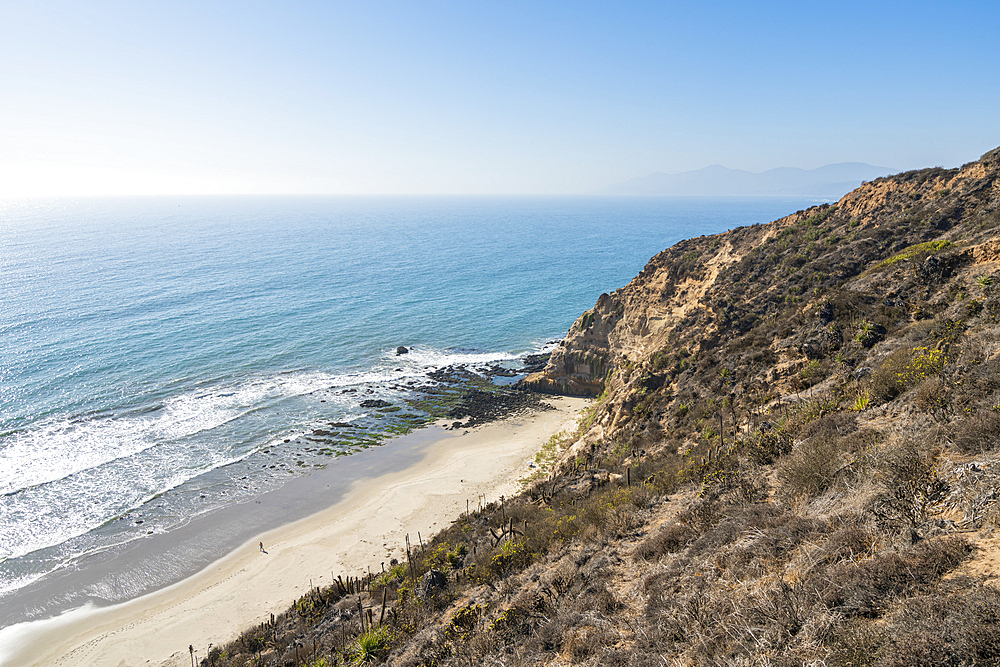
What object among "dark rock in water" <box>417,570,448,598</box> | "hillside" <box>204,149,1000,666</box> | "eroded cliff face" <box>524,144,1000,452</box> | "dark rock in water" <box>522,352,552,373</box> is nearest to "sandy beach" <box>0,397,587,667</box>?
"hillside" <box>204,149,1000,666</box>

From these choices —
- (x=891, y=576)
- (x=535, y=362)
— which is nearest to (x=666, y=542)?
(x=891, y=576)

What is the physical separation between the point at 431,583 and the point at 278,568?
14.4 metres

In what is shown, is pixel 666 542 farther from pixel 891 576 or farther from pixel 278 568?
pixel 278 568

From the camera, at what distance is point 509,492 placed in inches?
1054

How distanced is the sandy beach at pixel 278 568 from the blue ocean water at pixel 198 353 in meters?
A: 4.98

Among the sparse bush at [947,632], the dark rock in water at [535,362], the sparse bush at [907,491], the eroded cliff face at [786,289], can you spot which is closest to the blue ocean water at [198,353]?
the dark rock in water at [535,362]

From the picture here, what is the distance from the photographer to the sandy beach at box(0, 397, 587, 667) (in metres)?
19.2

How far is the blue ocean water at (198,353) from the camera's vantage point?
2878 cm

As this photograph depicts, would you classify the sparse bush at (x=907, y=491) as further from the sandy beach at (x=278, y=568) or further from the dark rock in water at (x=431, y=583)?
the sandy beach at (x=278, y=568)

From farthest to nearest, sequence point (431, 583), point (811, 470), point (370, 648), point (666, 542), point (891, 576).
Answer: point (431, 583) < point (370, 648) < point (666, 542) < point (811, 470) < point (891, 576)

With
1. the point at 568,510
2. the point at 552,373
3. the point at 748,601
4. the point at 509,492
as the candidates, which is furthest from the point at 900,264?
the point at 552,373

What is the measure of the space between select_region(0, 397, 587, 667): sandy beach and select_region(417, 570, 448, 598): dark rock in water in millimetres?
10122

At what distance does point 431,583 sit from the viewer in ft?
43.0

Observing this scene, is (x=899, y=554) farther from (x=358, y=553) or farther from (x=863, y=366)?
(x=358, y=553)
